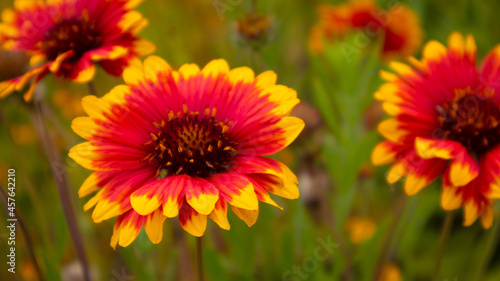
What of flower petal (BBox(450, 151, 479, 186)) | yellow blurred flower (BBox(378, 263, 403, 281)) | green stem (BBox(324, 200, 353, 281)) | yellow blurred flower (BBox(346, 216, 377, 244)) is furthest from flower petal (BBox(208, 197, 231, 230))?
yellow blurred flower (BBox(346, 216, 377, 244))

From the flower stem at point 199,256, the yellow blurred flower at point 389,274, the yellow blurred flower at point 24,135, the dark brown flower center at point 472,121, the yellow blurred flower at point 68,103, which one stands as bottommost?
the yellow blurred flower at point 389,274

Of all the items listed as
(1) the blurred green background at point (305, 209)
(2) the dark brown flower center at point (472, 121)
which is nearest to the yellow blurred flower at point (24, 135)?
(1) the blurred green background at point (305, 209)

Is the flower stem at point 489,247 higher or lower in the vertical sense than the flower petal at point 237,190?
lower

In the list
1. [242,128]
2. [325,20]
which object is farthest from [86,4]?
[325,20]

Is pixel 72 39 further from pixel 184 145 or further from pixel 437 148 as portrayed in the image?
pixel 437 148

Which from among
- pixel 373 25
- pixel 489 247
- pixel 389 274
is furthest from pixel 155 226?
pixel 373 25

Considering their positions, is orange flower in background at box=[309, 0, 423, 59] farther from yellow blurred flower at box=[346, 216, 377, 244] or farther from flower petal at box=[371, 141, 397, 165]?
flower petal at box=[371, 141, 397, 165]

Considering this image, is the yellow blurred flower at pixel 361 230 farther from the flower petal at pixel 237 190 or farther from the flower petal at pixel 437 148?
the flower petal at pixel 237 190

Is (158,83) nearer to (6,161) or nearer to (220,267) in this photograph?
(220,267)
